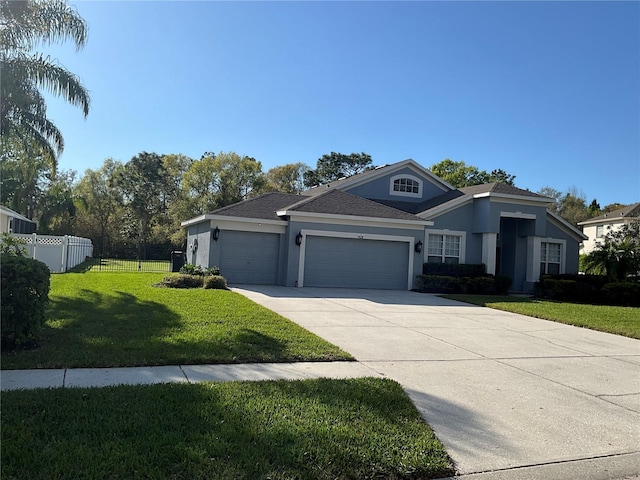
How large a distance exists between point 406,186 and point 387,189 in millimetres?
1144

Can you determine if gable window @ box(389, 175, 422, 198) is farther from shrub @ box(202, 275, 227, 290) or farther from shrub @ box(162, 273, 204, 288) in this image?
shrub @ box(162, 273, 204, 288)

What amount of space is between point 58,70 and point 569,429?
1692cm

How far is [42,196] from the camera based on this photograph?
3822 cm

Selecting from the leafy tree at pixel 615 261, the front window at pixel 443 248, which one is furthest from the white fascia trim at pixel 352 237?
the leafy tree at pixel 615 261

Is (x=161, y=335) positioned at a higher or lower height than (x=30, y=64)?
lower

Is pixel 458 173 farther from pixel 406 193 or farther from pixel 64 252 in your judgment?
pixel 64 252

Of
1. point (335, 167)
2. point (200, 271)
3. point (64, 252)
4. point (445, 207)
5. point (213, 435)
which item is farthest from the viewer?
point (335, 167)

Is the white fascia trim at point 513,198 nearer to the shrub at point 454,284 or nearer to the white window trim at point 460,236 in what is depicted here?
the white window trim at point 460,236

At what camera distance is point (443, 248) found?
20641 millimetres

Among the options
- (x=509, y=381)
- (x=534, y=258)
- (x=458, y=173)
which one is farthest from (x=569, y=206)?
(x=509, y=381)

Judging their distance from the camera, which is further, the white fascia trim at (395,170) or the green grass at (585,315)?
the white fascia trim at (395,170)

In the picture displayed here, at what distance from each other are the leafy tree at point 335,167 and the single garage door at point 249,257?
115 feet

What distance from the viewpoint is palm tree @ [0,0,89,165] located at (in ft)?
45.7

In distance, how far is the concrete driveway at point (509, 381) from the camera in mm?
4004
